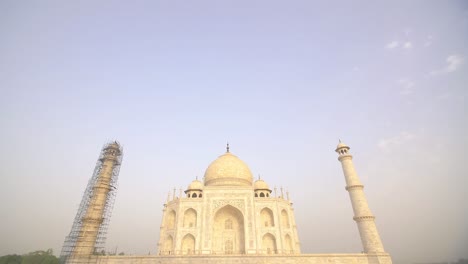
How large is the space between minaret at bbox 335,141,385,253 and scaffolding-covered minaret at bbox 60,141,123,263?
2073 cm

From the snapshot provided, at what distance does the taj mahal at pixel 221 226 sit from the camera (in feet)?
59.3

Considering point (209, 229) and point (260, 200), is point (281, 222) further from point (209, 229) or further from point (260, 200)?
point (209, 229)

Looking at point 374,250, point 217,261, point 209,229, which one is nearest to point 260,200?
point 209,229

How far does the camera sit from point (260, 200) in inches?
925

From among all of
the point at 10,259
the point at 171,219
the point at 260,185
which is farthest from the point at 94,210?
the point at 10,259

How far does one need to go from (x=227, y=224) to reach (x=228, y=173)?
555 cm

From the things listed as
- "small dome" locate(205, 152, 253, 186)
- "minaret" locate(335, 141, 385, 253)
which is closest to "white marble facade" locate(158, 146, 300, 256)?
"small dome" locate(205, 152, 253, 186)

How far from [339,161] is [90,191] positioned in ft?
74.6

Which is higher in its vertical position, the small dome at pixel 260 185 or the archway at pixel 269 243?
the small dome at pixel 260 185

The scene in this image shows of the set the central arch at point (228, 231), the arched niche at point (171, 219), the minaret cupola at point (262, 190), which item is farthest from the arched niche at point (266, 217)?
the arched niche at point (171, 219)

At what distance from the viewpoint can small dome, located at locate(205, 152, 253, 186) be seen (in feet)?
88.0

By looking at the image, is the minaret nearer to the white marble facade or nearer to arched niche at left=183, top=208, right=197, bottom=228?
the white marble facade

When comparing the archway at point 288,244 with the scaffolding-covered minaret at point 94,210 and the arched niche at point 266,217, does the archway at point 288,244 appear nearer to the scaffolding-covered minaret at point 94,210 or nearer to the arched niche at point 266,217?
the arched niche at point 266,217

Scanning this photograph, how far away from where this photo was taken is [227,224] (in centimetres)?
2367
